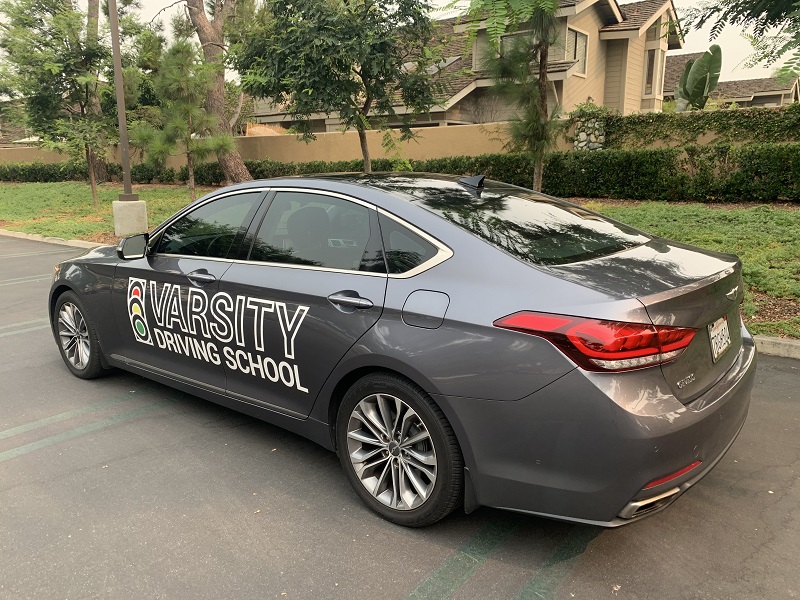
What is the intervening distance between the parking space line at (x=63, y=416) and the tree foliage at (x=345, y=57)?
763 centimetres

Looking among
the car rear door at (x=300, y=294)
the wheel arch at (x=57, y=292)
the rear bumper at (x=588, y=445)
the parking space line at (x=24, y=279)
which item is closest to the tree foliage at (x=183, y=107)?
the parking space line at (x=24, y=279)

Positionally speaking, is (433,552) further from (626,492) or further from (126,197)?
(126,197)

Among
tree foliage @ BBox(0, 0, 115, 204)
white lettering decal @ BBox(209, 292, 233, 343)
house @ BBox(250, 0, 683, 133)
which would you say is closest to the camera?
white lettering decal @ BBox(209, 292, 233, 343)

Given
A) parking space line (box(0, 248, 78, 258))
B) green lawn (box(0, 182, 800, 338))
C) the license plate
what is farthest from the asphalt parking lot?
parking space line (box(0, 248, 78, 258))

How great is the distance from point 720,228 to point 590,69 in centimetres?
1529

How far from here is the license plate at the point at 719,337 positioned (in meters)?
2.71

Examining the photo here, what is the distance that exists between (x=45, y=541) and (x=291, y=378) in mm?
1324

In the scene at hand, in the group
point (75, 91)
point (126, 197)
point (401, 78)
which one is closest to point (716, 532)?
point (401, 78)

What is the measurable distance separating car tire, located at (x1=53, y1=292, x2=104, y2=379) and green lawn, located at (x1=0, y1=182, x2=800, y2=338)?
539 centimetres

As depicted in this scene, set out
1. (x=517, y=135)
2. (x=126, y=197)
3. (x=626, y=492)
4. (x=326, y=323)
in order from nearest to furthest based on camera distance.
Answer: (x=626, y=492), (x=326, y=323), (x=517, y=135), (x=126, y=197)

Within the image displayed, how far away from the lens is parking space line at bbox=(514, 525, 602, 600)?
8.19 ft

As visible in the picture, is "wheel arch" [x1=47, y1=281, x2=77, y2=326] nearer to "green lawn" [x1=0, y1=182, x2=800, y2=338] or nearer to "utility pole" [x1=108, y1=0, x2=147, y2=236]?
"green lawn" [x1=0, y1=182, x2=800, y2=338]

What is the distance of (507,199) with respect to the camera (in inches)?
138

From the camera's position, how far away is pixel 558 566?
8.72ft
